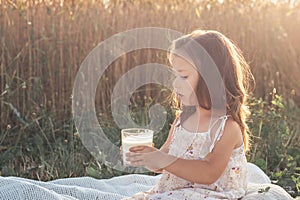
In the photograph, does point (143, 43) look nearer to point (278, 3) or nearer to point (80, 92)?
point (80, 92)

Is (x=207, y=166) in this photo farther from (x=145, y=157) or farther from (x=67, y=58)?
(x=67, y=58)

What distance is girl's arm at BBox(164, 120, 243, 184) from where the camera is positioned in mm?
2426

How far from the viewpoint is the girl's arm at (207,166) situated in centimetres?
243

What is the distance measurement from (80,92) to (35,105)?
1.20 ft

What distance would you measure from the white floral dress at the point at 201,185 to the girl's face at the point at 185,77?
189 millimetres

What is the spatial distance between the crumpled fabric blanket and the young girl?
8.7 inches

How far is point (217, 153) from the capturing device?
2.46 metres

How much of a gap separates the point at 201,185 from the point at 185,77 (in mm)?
454

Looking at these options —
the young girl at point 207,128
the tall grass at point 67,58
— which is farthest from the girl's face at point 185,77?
the tall grass at point 67,58

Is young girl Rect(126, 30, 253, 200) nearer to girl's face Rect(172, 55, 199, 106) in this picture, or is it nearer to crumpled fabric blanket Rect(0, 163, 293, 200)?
girl's face Rect(172, 55, 199, 106)

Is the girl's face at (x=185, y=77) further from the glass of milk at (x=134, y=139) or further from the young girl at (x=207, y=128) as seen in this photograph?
the glass of milk at (x=134, y=139)

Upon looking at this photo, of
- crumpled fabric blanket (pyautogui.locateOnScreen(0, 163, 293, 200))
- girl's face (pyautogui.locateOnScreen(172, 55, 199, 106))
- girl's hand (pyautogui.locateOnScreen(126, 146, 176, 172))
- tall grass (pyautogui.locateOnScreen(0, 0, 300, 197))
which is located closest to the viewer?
girl's hand (pyautogui.locateOnScreen(126, 146, 176, 172))

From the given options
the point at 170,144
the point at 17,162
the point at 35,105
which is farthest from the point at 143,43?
the point at 170,144

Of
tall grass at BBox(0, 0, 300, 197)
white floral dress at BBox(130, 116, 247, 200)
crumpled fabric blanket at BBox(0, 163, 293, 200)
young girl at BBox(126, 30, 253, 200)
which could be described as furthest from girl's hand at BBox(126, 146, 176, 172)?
tall grass at BBox(0, 0, 300, 197)
